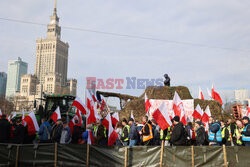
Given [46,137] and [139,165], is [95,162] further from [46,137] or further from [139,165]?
[46,137]

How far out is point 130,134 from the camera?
934 cm

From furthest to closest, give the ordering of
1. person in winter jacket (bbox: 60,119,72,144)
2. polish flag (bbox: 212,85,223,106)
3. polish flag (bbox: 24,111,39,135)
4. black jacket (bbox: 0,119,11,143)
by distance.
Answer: polish flag (bbox: 212,85,223,106), polish flag (bbox: 24,111,39,135), black jacket (bbox: 0,119,11,143), person in winter jacket (bbox: 60,119,72,144)

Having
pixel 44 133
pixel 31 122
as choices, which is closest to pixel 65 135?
pixel 44 133

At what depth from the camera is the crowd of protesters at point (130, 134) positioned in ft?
29.2

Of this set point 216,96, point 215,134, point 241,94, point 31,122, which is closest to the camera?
point 215,134

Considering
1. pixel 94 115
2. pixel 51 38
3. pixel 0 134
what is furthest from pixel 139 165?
pixel 51 38

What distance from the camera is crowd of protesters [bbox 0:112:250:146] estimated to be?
8.91 m

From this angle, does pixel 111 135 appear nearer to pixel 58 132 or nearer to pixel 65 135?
pixel 65 135

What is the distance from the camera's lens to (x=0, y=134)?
9.43m

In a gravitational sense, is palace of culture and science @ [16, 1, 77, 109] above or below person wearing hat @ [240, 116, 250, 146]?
above

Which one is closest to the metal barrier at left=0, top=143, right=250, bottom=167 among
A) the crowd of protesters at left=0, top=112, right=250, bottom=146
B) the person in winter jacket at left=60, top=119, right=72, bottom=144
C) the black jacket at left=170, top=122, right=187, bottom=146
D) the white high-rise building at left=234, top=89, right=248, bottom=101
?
the black jacket at left=170, top=122, right=187, bottom=146

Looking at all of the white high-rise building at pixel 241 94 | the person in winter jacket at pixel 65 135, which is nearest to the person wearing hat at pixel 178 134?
the person in winter jacket at pixel 65 135

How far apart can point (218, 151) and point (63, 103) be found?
27.6 feet

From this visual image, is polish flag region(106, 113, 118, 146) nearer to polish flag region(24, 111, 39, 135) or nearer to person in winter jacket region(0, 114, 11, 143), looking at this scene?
polish flag region(24, 111, 39, 135)
